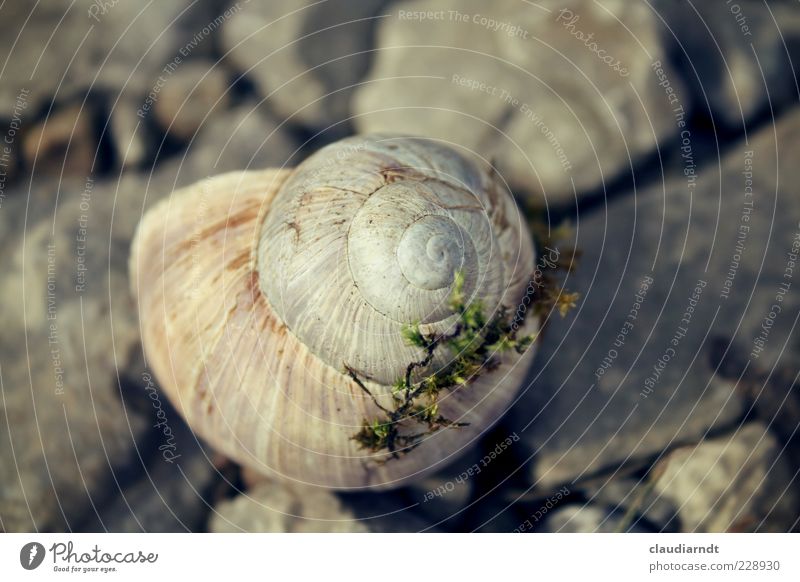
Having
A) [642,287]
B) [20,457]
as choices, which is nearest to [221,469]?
[20,457]

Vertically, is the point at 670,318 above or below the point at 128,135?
below

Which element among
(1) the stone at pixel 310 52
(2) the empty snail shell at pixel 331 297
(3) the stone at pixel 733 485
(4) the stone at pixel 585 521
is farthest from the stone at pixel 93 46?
(3) the stone at pixel 733 485

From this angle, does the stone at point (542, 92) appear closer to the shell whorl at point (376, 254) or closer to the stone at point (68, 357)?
the stone at point (68, 357)

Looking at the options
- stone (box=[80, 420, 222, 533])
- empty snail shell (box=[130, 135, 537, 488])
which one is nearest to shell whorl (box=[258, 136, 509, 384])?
empty snail shell (box=[130, 135, 537, 488])

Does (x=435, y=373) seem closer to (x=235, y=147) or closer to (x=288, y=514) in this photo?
(x=288, y=514)

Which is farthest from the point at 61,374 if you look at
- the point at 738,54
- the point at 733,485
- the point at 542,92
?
the point at 738,54

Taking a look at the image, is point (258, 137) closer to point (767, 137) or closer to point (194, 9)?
point (194, 9)
